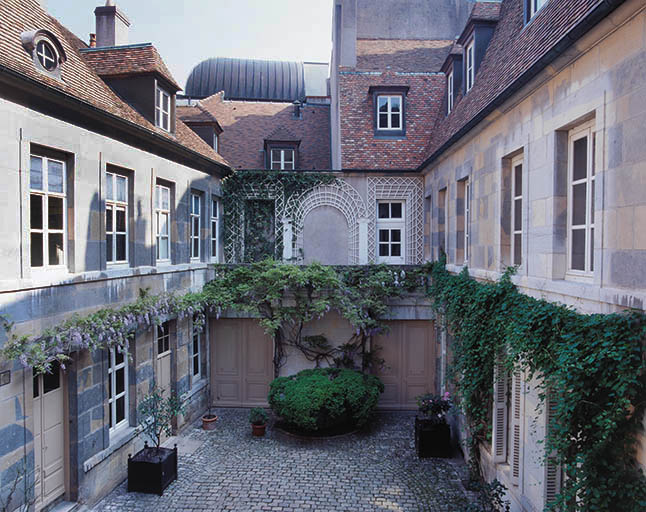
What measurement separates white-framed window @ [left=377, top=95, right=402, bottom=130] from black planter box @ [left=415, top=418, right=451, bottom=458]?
29.2 ft

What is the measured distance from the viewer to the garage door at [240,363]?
1323cm

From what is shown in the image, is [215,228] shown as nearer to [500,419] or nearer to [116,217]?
[116,217]

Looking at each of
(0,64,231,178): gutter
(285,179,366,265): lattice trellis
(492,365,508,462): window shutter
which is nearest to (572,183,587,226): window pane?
(492,365,508,462): window shutter

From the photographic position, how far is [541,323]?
224 inches

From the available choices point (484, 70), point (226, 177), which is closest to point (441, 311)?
point (484, 70)

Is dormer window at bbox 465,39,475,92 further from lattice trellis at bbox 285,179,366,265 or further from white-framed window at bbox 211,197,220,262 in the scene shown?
white-framed window at bbox 211,197,220,262

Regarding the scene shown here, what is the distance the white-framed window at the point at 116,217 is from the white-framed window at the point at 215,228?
4.27m

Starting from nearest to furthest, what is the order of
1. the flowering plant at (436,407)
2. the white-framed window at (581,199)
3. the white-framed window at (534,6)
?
the white-framed window at (581,199)
the white-framed window at (534,6)
the flowering plant at (436,407)

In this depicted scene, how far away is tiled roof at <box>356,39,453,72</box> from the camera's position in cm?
1723

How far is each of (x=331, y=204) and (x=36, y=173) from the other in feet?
28.3

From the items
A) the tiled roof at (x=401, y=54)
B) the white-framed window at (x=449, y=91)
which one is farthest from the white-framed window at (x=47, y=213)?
the tiled roof at (x=401, y=54)

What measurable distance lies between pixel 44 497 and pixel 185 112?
11091 millimetres

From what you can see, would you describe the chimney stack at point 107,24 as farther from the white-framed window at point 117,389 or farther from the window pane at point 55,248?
the white-framed window at point 117,389

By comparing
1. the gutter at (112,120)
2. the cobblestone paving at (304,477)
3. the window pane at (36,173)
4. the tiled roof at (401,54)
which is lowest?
the cobblestone paving at (304,477)
